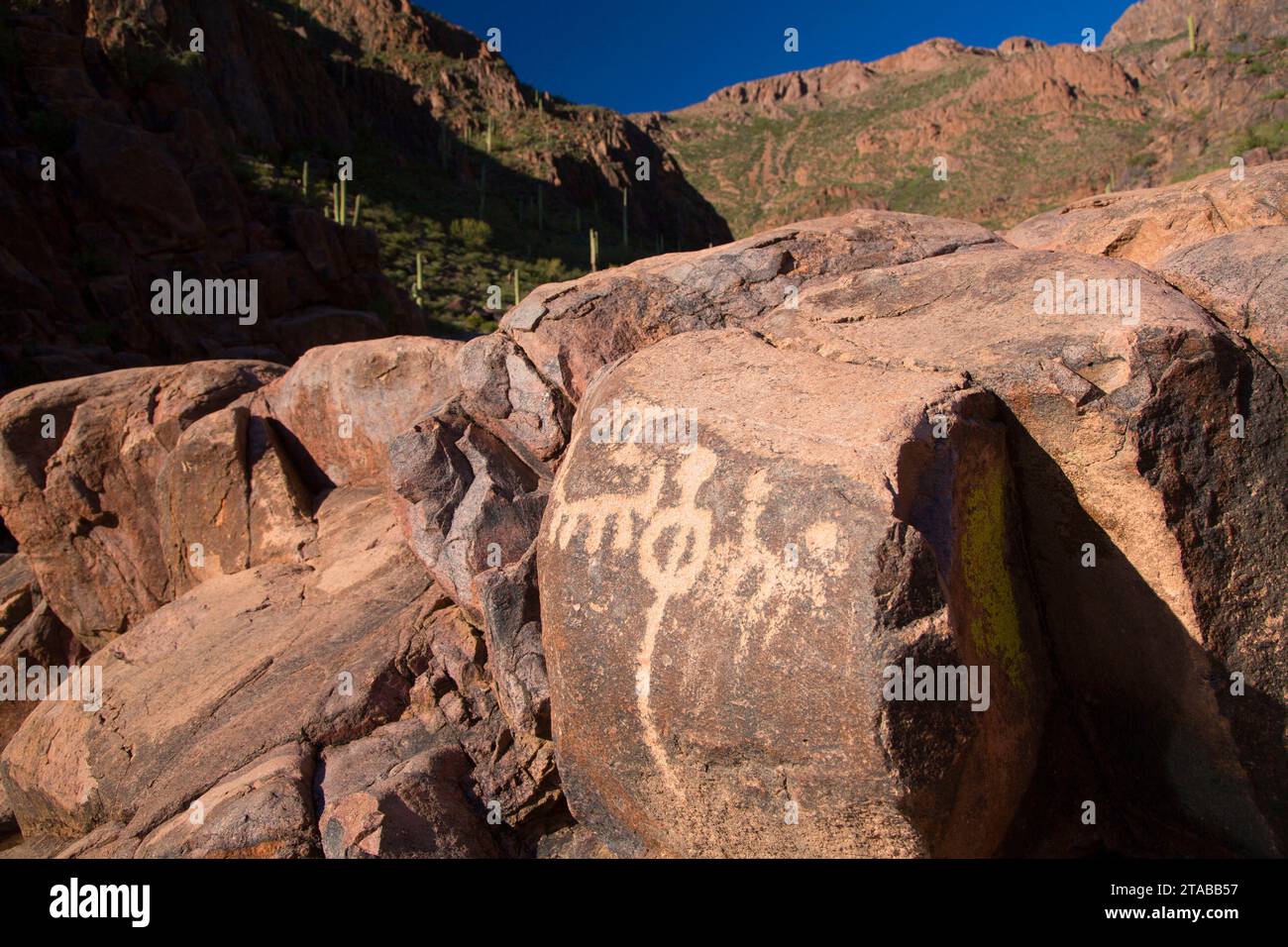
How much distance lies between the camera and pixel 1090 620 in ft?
12.4

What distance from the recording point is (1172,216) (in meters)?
5.00

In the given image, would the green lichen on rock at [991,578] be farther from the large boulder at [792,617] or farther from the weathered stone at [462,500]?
the weathered stone at [462,500]

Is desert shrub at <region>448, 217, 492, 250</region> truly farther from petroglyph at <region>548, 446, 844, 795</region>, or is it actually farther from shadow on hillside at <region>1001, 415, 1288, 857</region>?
shadow on hillside at <region>1001, 415, 1288, 857</region>

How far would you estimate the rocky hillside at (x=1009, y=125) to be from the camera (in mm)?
29406

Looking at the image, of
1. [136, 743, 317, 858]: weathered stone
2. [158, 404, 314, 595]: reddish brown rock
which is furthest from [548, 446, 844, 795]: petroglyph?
[158, 404, 314, 595]: reddish brown rock

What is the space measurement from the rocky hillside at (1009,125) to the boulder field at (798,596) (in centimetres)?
2220

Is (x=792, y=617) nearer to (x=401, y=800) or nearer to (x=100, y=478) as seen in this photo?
(x=401, y=800)

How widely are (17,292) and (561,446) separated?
12275mm

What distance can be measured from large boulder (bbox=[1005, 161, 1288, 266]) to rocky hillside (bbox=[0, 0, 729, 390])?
12.8 metres

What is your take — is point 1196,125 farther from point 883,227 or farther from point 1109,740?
point 1109,740

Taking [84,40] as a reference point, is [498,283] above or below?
below

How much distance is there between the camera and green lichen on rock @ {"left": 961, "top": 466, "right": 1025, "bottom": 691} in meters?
3.35

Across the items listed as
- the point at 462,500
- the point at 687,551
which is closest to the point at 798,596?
the point at 687,551

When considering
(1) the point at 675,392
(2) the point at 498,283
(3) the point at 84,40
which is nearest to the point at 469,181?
(2) the point at 498,283
